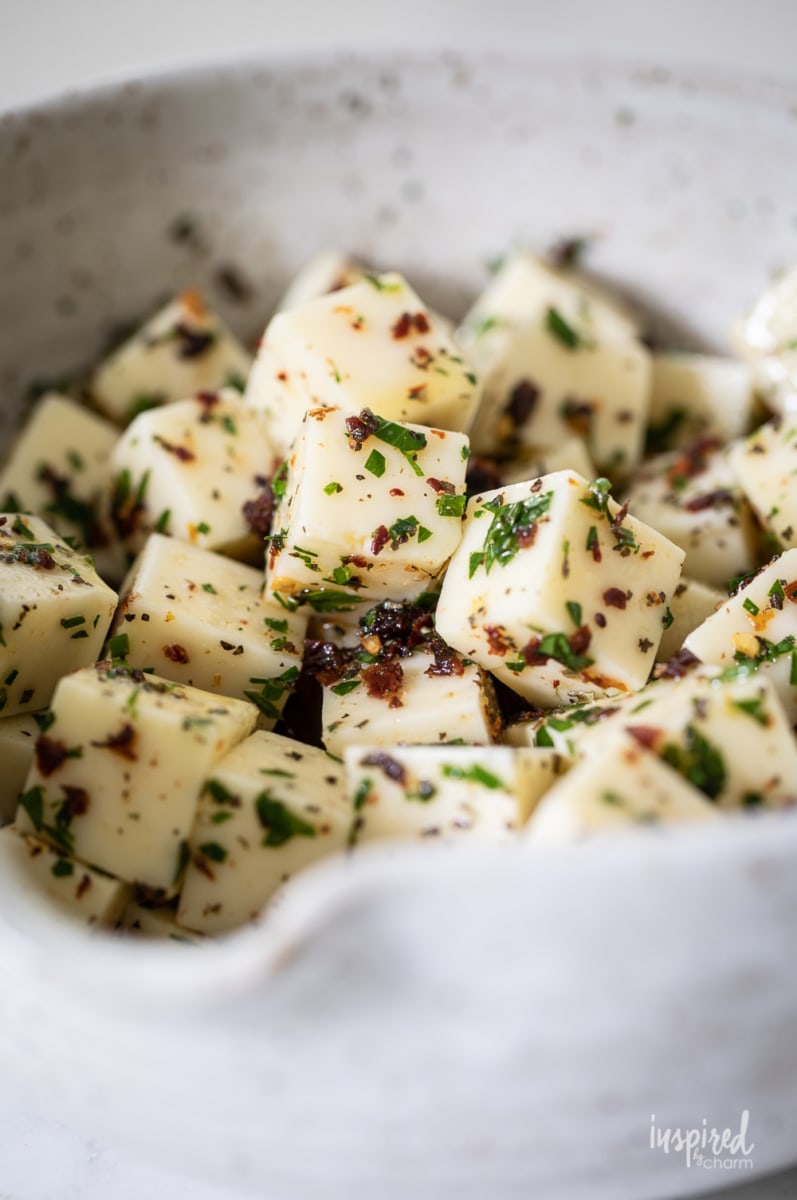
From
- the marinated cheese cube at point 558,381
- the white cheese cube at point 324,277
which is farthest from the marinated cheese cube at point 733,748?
the white cheese cube at point 324,277

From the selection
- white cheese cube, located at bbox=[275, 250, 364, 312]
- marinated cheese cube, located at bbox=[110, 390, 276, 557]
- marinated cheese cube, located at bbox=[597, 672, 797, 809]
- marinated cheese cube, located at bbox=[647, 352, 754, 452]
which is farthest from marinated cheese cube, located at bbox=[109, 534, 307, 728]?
marinated cheese cube, located at bbox=[647, 352, 754, 452]

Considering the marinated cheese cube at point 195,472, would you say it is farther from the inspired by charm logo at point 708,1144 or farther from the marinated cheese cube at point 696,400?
the inspired by charm logo at point 708,1144

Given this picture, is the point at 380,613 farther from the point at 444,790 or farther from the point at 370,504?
the point at 444,790

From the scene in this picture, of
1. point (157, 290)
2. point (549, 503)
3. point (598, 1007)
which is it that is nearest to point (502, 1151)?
point (598, 1007)

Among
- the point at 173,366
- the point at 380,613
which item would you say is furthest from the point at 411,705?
the point at 173,366

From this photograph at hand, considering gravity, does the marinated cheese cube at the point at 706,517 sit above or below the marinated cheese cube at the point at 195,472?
below
